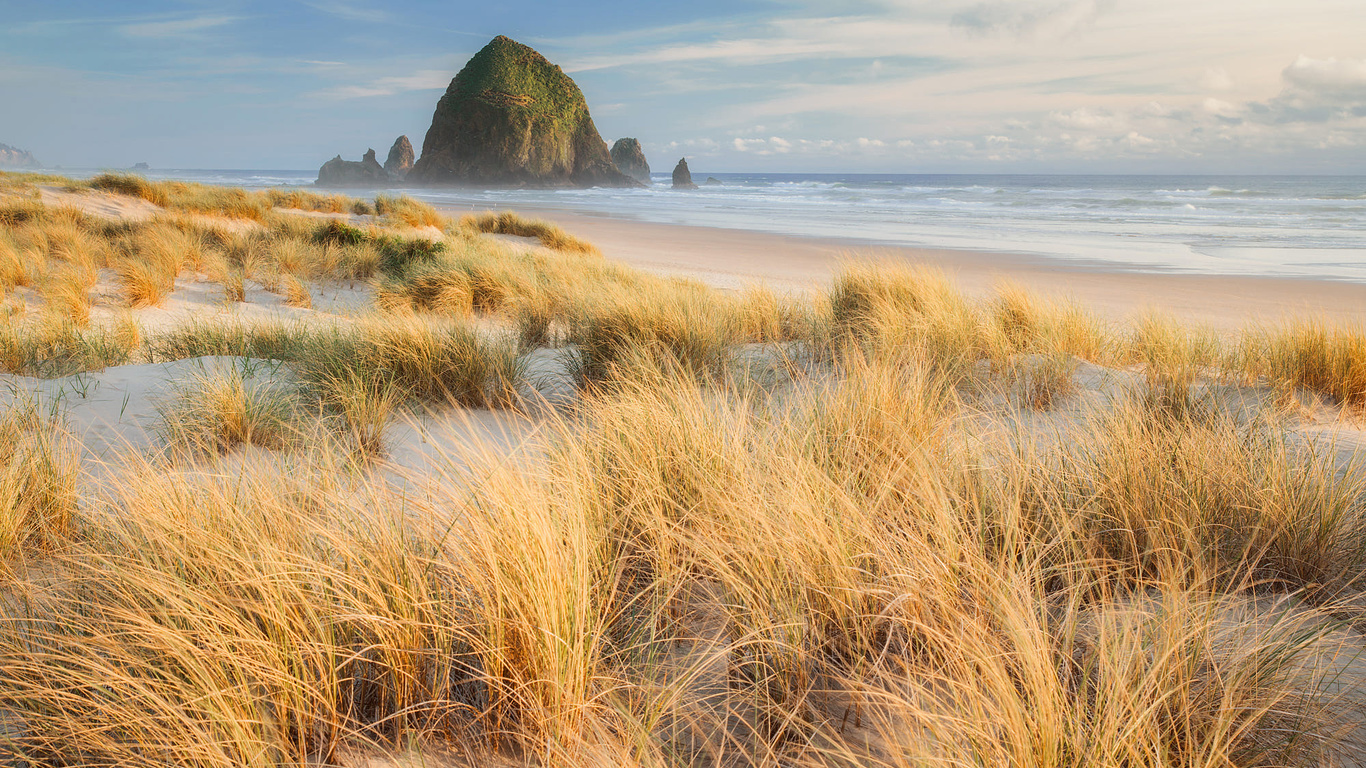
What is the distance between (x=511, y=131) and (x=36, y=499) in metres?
81.1

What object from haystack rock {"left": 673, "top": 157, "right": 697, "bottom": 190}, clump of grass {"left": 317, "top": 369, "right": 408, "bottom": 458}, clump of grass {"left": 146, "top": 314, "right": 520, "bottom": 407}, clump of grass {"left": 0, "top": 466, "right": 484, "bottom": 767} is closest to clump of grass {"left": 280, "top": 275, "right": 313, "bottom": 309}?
clump of grass {"left": 146, "top": 314, "right": 520, "bottom": 407}

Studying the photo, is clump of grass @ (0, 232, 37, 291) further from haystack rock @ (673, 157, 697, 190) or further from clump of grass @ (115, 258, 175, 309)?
haystack rock @ (673, 157, 697, 190)

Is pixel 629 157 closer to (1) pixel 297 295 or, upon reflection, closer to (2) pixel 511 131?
(2) pixel 511 131

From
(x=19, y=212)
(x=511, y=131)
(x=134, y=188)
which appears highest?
(x=511, y=131)

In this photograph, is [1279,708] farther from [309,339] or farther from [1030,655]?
[309,339]

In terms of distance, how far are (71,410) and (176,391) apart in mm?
471

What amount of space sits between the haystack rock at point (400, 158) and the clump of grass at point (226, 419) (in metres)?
102

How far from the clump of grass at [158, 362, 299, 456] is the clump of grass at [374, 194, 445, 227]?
13205mm

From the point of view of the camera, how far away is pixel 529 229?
1659 centimetres

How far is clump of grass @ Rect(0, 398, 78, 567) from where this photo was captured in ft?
6.61

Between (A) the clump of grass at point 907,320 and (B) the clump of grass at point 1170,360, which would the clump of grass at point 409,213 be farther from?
(B) the clump of grass at point 1170,360

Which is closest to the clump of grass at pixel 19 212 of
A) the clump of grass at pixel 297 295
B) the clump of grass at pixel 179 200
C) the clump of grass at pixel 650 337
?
the clump of grass at pixel 179 200

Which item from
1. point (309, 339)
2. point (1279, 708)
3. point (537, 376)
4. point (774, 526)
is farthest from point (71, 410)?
point (1279, 708)

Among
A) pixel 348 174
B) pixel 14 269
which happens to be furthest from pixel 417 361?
pixel 348 174
